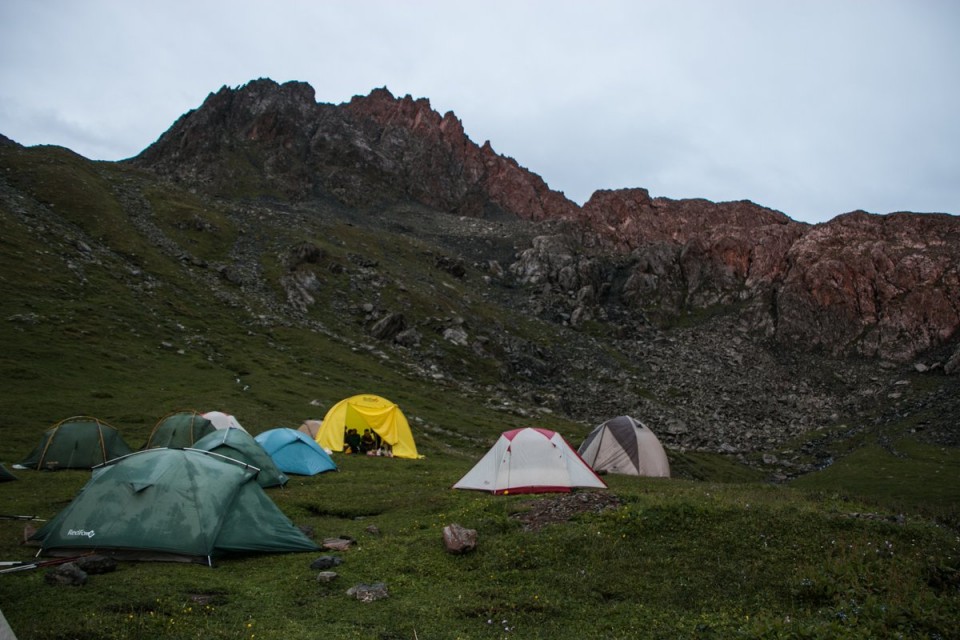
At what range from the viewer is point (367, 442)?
36281 millimetres

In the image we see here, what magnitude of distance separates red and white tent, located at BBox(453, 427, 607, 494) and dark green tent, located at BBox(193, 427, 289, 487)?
7459 mm

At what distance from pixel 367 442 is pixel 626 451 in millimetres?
15518

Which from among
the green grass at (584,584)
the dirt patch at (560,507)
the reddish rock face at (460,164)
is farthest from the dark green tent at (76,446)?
the reddish rock face at (460,164)

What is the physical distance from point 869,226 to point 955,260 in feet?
55.4

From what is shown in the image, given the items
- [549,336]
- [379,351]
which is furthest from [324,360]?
[549,336]

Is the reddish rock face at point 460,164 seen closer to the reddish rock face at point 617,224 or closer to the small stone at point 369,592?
the reddish rock face at point 617,224

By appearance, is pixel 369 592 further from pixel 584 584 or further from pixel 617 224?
pixel 617 224

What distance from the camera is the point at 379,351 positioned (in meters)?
69.4

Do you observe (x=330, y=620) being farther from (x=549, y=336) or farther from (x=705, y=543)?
(x=549, y=336)

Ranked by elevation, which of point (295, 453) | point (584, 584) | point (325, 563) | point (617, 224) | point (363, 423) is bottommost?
point (295, 453)

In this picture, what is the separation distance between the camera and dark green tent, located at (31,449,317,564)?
13.6 meters

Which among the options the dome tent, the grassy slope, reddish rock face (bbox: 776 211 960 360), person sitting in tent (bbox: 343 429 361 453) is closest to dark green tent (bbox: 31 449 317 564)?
the grassy slope

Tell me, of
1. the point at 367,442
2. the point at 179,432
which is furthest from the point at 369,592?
the point at 367,442

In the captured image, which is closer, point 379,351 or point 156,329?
point 156,329
